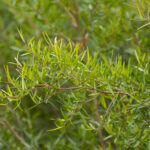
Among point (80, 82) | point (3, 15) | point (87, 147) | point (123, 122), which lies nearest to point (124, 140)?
point (123, 122)

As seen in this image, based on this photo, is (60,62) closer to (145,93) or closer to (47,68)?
(47,68)

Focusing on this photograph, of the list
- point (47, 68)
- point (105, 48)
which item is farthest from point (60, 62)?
point (105, 48)

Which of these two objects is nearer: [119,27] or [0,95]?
[0,95]

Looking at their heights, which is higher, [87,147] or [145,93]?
[145,93]

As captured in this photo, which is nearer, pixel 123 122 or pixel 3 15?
pixel 123 122

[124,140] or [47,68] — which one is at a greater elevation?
[47,68]

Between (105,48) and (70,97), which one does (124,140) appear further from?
(105,48)

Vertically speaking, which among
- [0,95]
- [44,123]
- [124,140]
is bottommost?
[44,123]

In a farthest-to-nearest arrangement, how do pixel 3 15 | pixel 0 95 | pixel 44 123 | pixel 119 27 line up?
pixel 3 15 < pixel 44 123 < pixel 119 27 < pixel 0 95

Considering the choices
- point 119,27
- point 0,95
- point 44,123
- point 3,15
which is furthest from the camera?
point 3,15
